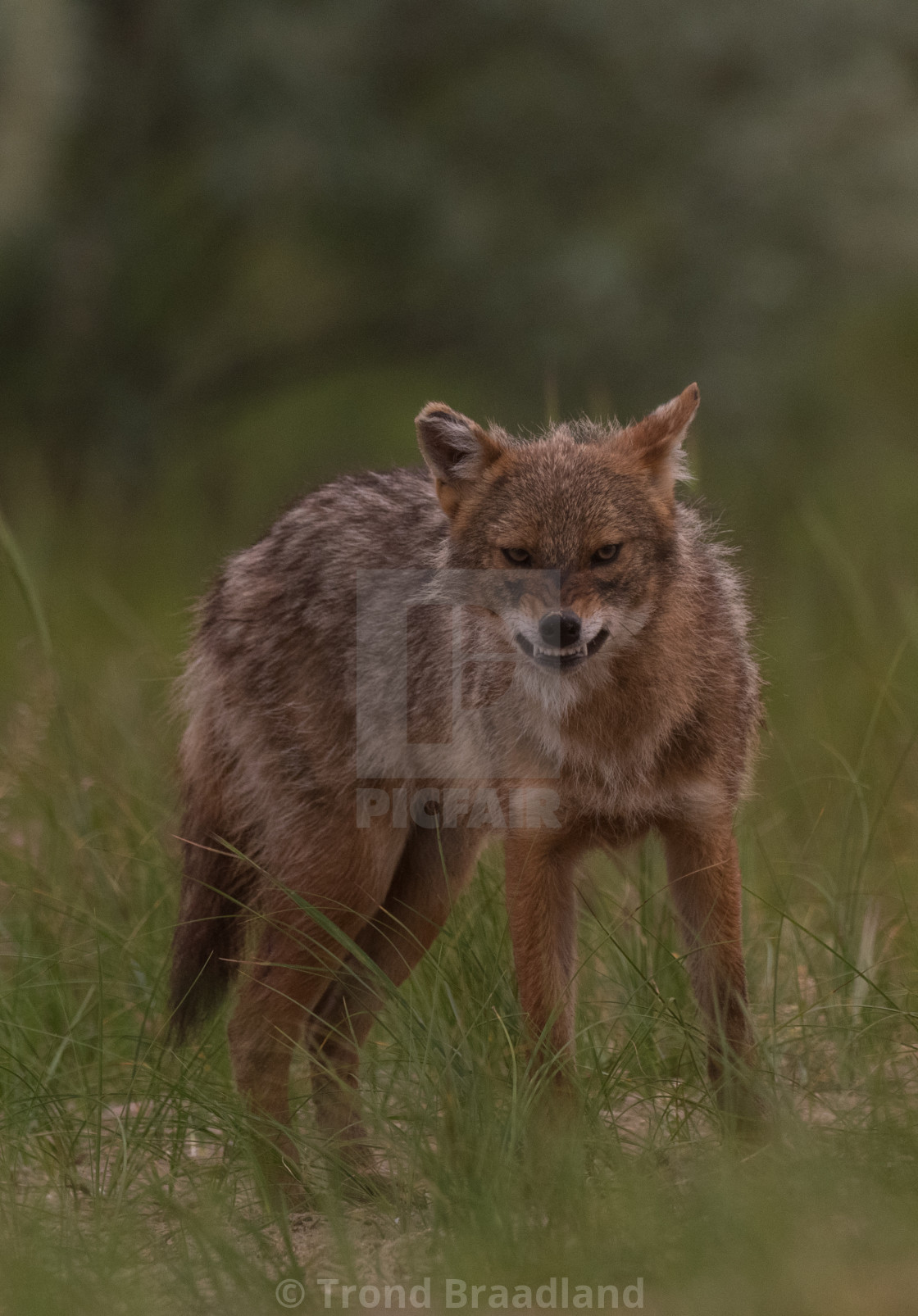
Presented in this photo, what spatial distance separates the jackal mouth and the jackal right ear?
1.86 ft

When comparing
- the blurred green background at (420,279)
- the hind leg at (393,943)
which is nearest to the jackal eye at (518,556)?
the hind leg at (393,943)

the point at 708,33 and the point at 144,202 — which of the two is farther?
the point at 144,202

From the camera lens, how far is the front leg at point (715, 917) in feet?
12.9

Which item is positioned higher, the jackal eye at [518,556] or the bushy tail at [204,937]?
the jackal eye at [518,556]

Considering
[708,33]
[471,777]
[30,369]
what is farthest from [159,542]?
[471,777]

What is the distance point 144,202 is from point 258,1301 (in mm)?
13478

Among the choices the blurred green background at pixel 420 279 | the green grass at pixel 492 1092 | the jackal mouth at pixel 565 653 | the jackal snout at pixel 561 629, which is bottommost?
the green grass at pixel 492 1092

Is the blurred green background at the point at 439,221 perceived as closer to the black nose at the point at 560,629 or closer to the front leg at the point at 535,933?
the front leg at the point at 535,933

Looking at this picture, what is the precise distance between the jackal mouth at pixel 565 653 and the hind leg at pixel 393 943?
871mm

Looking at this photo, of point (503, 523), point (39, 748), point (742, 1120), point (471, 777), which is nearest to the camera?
point (742, 1120)

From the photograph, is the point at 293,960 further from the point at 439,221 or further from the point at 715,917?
the point at 439,221

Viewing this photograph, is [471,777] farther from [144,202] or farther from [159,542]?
[144,202]

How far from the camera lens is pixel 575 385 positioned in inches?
559

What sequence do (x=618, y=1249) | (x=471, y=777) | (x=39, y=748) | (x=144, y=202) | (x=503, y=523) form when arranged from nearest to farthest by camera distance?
1. (x=618, y=1249)
2. (x=503, y=523)
3. (x=471, y=777)
4. (x=39, y=748)
5. (x=144, y=202)
